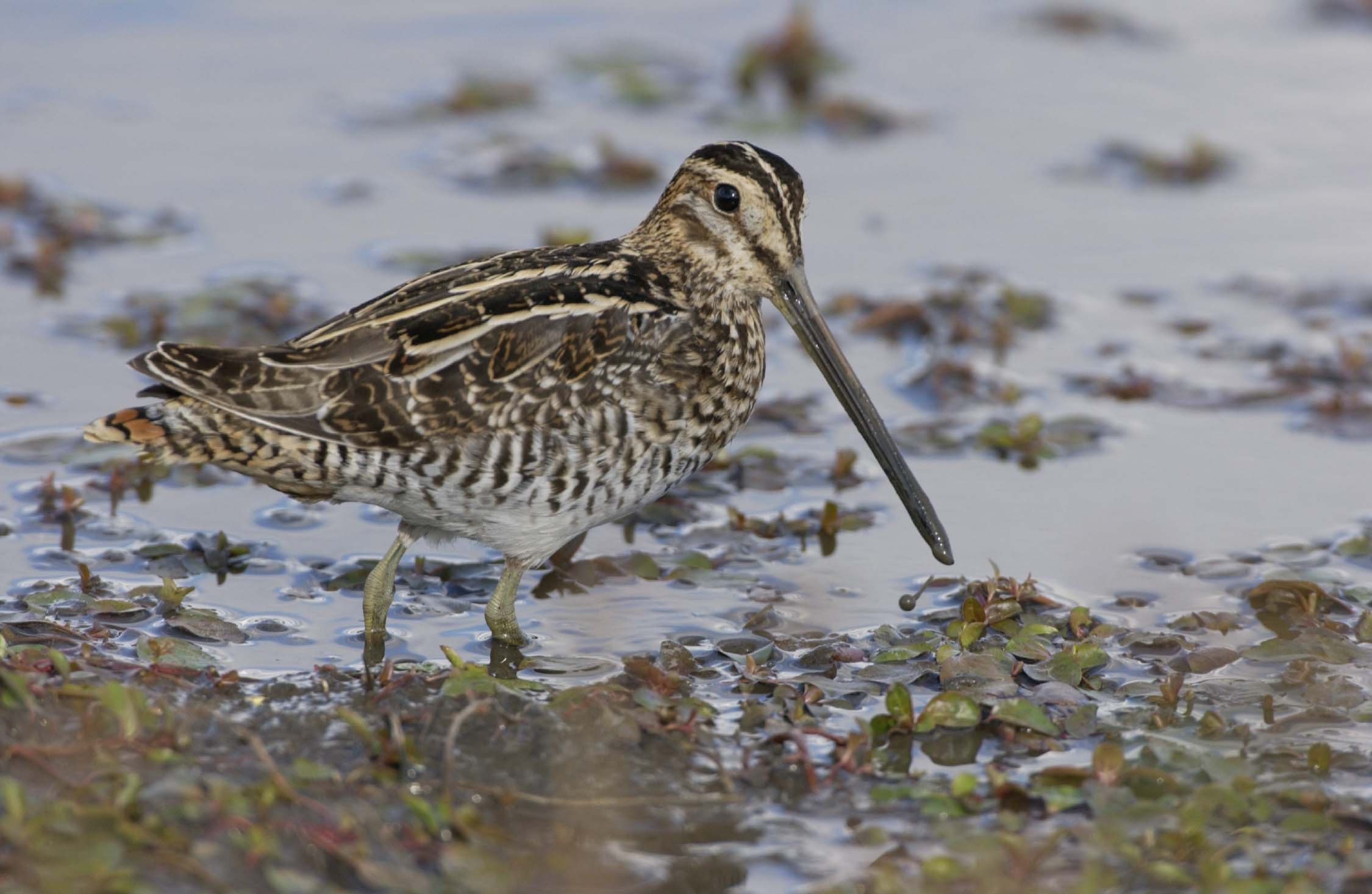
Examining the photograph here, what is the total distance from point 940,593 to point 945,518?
0.72 metres

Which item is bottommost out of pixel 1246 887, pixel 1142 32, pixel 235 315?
pixel 1246 887

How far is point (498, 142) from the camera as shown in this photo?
10.2 meters

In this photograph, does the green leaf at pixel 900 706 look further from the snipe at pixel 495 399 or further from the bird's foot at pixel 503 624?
the bird's foot at pixel 503 624

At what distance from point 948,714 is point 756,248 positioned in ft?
5.53

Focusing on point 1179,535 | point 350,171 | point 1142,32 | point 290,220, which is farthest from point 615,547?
point 1142,32

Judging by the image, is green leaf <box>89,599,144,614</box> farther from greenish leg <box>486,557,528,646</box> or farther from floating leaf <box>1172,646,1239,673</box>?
floating leaf <box>1172,646,1239,673</box>

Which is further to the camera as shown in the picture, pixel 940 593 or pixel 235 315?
pixel 235 315

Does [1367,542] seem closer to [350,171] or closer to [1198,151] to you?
[1198,151]

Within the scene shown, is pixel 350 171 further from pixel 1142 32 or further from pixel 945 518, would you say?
pixel 1142 32

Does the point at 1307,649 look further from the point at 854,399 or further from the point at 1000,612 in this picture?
the point at 854,399

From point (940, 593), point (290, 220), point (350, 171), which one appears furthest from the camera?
point (350, 171)

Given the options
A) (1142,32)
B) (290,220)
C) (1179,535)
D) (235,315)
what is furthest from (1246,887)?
(1142,32)

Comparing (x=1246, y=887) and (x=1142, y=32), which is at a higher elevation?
(x=1142, y=32)

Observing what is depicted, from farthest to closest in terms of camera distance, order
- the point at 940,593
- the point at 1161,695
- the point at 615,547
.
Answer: the point at 615,547, the point at 940,593, the point at 1161,695
